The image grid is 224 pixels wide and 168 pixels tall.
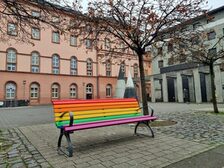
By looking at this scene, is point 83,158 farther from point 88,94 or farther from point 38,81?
point 88,94

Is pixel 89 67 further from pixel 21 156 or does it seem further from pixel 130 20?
pixel 21 156

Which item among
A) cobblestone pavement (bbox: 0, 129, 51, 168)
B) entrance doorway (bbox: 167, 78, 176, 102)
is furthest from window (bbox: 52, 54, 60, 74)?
cobblestone pavement (bbox: 0, 129, 51, 168)

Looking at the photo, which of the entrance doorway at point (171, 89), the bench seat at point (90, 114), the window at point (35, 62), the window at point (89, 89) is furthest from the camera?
the window at point (89, 89)

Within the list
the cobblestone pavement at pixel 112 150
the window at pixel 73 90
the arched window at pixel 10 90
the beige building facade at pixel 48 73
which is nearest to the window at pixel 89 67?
the beige building facade at pixel 48 73

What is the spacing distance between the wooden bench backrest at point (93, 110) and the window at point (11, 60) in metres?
31.3

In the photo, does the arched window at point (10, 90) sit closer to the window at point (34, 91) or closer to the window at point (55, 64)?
the window at point (34, 91)

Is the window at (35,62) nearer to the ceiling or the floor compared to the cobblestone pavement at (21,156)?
nearer to the ceiling

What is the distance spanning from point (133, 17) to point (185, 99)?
25.0 metres

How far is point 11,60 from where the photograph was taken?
108 feet

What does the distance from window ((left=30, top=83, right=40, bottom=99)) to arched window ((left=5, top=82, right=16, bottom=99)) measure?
2.69m

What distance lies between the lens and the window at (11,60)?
3268 cm

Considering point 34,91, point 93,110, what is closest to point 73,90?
point 34,91

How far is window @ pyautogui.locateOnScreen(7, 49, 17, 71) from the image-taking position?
32.7 metres

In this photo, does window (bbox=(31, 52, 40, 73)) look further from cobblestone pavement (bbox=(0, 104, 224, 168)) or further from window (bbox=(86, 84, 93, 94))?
cobblestone pavement (bbox=(0, 104, 224, 168))
